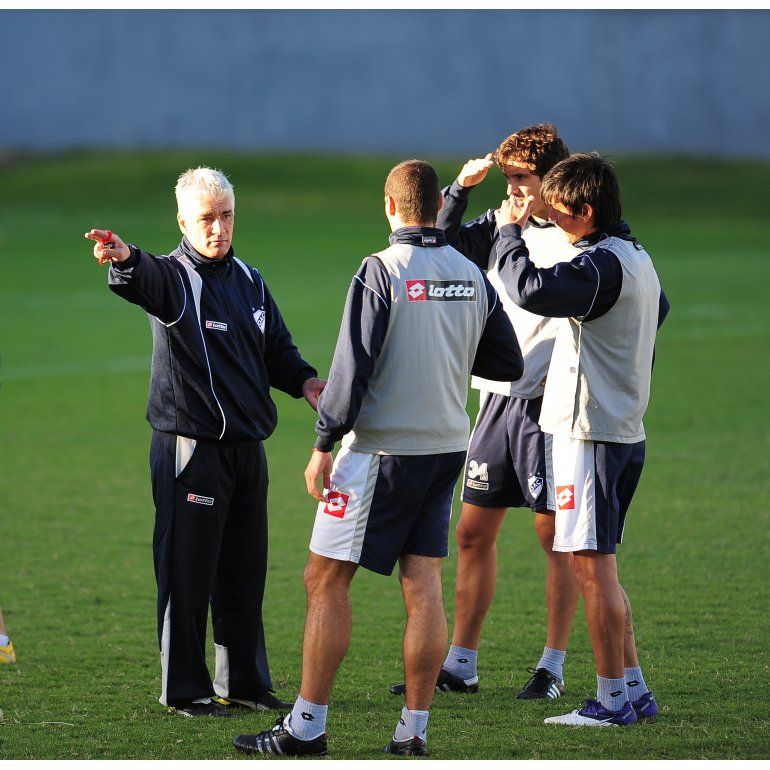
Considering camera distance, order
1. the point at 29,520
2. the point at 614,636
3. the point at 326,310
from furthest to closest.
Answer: the point at 326,310, the point at 29,520, the point at 614,636

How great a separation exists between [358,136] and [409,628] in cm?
3528

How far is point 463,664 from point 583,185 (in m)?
1.93

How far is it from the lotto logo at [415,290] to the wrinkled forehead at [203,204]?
0.83 m

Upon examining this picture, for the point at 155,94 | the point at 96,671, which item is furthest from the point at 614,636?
the point at 155,94

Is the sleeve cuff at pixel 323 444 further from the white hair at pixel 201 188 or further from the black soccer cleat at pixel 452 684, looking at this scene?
the black soccer cleat at pixel 452 684

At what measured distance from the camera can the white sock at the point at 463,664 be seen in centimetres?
464

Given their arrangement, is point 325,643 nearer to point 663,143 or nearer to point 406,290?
point 406,290

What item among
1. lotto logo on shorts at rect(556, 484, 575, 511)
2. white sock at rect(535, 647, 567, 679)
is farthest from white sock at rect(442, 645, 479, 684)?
lotto logo on shorts at rect(556, 484, 575, 511)

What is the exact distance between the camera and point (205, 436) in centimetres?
419

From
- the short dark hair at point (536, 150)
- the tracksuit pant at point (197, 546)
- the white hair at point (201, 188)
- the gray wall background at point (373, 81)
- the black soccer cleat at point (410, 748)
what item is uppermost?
the gray wall background at point (373, 81)

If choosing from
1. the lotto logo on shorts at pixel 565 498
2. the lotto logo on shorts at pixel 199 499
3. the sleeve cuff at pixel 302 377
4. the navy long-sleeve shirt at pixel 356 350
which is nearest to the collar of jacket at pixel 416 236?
the navy long-sleeve shirt at pixel 356 350

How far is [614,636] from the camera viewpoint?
13.4 ft

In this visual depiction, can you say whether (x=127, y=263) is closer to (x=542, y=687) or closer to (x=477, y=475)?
A: (x=477, y=475)

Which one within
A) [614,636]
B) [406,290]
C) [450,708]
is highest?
[406,290]
